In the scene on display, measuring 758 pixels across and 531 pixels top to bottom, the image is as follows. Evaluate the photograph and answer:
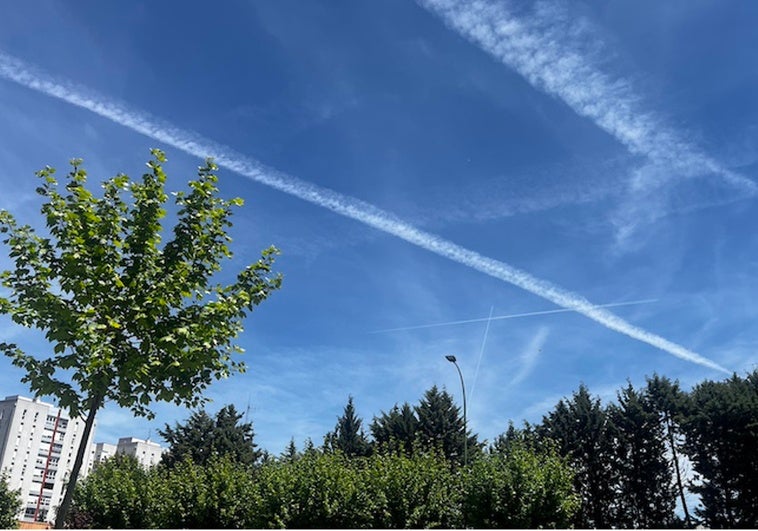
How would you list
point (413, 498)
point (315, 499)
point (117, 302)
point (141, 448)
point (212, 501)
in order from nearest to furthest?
point (117, 302) < point (413, 498) < point (315, 499) < point (212, 501) < point (141, 448)

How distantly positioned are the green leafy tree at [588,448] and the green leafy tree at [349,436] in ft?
48.6

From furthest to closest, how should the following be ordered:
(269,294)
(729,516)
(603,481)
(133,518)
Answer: (603,481), (729,516), (133,518), (269,294)

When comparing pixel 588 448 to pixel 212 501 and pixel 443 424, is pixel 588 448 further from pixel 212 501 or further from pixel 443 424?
pixel 212 501

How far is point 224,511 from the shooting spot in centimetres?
2741

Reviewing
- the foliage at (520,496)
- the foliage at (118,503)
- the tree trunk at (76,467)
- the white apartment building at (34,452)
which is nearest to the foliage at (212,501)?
the foliage at (118,503)

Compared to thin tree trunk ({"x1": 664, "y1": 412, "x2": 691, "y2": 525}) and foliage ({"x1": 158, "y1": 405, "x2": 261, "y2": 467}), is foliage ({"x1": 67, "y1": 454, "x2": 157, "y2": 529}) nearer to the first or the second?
foliage ({"x1": 158, "y1": 405, "x2": 261, "y2": 467})

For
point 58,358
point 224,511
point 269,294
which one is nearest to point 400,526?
point 224,511

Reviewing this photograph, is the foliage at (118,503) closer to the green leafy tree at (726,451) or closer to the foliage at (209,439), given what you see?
the foliage at (209,439)

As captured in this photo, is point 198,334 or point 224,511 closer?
point 198,334

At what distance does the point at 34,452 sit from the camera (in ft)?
376

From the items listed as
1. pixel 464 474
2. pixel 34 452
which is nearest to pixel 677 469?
pixel 464 474

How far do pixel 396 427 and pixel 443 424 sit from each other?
3991 millimetres

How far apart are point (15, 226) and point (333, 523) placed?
16582 mm

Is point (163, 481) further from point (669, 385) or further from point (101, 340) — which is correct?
point (669, 385)
